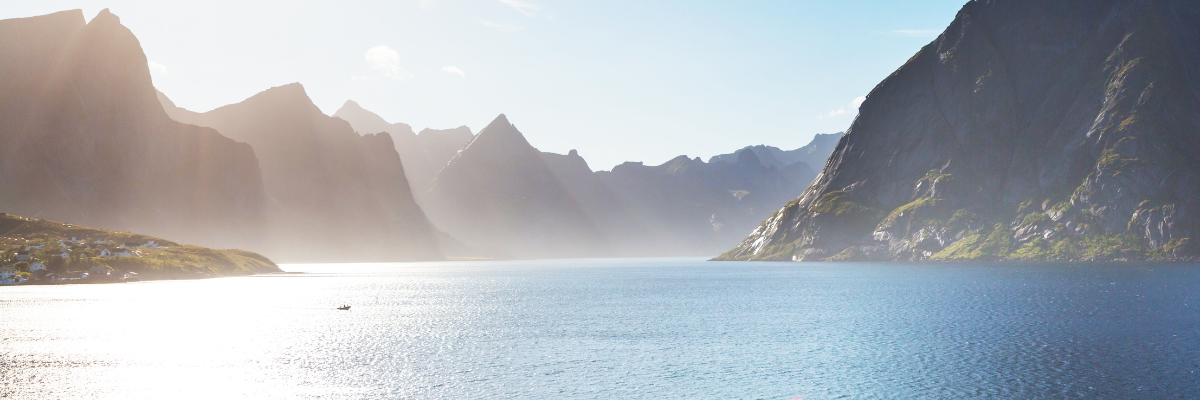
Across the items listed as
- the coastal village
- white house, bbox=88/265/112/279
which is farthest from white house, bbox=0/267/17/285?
white house, bbox=88/265/112/279

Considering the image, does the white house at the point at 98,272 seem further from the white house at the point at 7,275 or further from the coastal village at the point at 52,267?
the white house at the point at 7,275

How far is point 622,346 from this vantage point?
240 ft

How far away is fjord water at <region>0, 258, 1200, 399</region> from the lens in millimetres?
53562

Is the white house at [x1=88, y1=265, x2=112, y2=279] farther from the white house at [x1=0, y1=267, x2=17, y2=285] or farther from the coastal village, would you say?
the white house at [x1=0, y1=267, x2=17, y2=285]

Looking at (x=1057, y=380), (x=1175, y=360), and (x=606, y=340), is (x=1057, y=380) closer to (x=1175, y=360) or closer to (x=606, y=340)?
(x=1175, y=360)

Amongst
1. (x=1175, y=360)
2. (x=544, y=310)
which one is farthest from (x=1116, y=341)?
(x=544, y=310)

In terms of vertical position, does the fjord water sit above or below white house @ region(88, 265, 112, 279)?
below

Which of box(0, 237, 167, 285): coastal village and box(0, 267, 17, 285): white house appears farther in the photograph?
box(0, 237, 167, 285): coastal village

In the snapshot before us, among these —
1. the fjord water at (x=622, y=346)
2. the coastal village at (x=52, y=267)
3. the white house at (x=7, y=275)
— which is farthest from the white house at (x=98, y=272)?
the fjord water at (x=622, y=346)

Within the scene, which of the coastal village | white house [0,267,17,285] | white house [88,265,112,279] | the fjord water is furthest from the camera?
white house [88,265,112,279]

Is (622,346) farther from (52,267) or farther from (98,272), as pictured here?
(52,267)

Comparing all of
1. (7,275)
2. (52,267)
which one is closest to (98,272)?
(52,267)

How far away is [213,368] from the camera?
208 ft

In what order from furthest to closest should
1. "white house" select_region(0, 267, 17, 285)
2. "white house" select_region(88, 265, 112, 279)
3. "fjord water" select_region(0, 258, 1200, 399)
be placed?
"white house" select_region(88, 265, 112, 279), "white house" select_region(0, 267, 17, 285), "fjord water" select_region(0, 258, 1200, 399)
